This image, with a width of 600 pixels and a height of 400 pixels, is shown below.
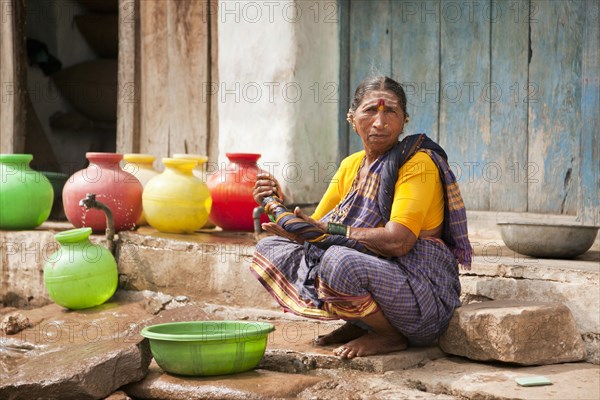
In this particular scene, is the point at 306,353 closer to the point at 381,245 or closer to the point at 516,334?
the point at 381,245

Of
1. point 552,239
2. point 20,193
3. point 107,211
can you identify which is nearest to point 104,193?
point 107,211

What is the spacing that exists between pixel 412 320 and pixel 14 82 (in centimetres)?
478

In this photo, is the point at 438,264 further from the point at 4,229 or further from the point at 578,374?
the point at 4,229

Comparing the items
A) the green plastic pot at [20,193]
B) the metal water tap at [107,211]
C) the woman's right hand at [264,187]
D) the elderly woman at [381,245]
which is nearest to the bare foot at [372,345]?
the elderly woman at [381,245]

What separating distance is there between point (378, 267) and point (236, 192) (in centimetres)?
208

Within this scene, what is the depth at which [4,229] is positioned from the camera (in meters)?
5.79

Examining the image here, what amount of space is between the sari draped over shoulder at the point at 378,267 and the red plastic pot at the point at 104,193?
71.9 inches

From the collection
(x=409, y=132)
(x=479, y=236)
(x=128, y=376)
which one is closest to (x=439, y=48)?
(x=409, y=132)

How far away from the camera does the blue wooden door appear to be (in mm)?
4992

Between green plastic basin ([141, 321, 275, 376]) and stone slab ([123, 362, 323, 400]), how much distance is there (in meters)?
0.04

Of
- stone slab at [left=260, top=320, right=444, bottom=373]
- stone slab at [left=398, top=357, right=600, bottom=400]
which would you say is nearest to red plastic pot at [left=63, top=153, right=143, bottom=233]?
stone slab at [left=260, top=320, right=444, bottom=373]

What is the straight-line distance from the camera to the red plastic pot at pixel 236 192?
18.1 feet

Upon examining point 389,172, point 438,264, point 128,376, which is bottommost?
point 128,376

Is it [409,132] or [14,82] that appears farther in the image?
[14,82]
